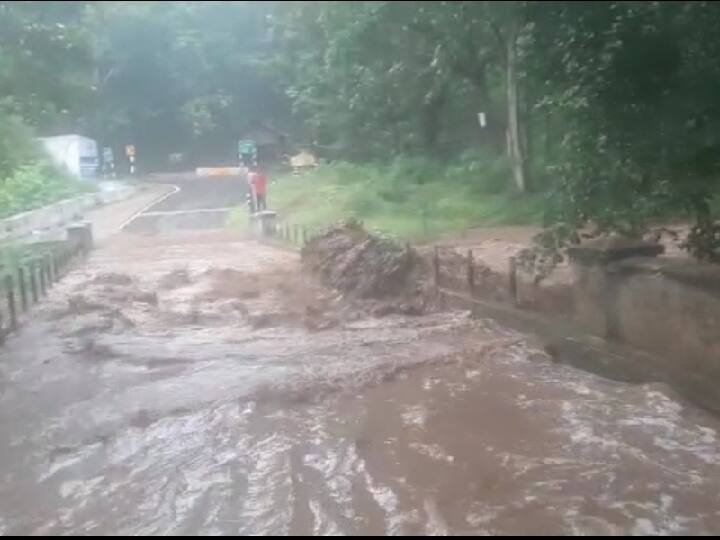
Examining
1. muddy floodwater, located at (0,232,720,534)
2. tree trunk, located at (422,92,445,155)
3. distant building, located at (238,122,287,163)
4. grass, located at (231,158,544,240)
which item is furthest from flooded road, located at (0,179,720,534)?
distant building, located at (238,122,287,163)

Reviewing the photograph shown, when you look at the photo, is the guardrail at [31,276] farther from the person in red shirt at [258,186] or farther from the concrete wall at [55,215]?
the person in red shirt at [258,186]

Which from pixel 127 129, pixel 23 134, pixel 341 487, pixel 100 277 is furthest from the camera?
pixel 100 277

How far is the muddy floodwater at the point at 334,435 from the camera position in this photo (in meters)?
6.02

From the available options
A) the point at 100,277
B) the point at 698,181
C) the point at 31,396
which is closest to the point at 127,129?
the point at 100,277

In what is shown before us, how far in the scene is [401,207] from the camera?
13.4 meters

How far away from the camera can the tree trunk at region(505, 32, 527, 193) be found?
8.58 metres

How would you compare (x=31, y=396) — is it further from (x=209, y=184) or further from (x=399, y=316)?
(x=209, y=184)

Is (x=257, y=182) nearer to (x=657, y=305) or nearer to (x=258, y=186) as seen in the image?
(x=258, y=186)

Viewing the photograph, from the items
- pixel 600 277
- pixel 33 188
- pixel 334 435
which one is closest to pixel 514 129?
pixel 600 277

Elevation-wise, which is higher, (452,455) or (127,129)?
(127,129)

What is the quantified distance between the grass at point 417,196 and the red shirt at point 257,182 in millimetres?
1379

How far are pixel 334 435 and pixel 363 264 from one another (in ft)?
22.9

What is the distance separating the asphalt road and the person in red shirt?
6.90ft

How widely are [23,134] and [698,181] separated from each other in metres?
7.23
